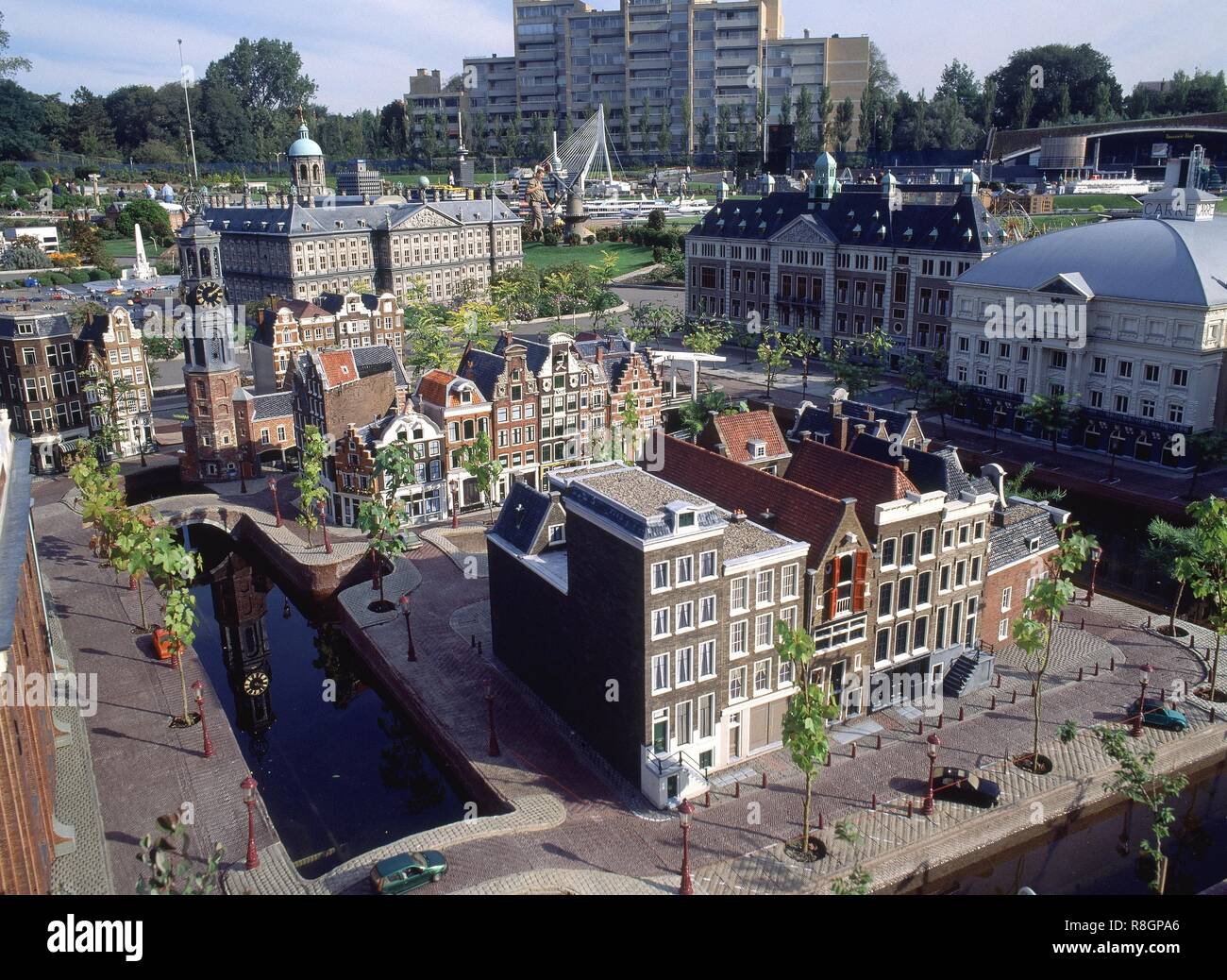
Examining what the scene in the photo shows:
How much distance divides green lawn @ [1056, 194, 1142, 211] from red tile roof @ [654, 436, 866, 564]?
145694mm

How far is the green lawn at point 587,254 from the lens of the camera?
181750 mm

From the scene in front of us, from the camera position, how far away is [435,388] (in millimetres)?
Result: 70375

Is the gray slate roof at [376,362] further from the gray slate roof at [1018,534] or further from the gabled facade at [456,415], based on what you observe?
the gray slate roof at [1018,534]

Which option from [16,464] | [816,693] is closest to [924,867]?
[816,693]

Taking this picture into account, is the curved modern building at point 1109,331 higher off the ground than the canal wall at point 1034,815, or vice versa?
the curved modern building at point 1109,331

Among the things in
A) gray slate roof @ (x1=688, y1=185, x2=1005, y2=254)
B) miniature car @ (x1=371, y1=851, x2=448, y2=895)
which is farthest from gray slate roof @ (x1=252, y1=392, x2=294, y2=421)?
gray slate roof @ (x1=688, y1=185, x2=1005, y2=254)

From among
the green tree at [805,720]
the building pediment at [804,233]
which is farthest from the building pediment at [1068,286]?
the green tree at [805,720]

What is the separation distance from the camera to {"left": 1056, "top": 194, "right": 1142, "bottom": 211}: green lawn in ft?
564

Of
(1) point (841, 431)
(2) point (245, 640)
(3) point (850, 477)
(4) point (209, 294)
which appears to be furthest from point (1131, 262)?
(4) point (209, 294)

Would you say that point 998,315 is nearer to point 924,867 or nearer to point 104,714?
point 924,867

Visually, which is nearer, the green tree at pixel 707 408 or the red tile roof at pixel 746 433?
the red tile roof at pixel 746 433

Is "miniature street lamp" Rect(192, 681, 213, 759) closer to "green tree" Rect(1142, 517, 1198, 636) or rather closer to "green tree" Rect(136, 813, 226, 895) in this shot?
"green tree" Rect(136, 813, 226, 895)

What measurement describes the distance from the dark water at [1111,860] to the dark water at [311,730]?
21.4 metres

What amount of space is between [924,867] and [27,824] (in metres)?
30.3
